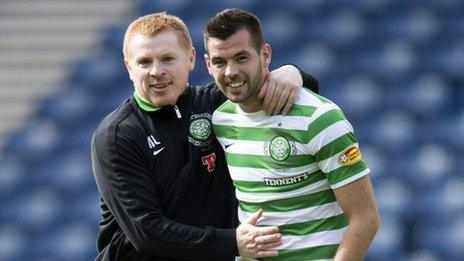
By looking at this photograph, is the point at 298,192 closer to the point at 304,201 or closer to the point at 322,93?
the point at 304,201

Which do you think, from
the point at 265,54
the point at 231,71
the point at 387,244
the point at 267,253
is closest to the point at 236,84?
the point at 231,71

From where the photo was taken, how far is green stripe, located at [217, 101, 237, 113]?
3.43m

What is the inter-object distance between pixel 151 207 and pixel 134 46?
18.8 inches

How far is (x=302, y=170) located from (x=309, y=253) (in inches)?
9.4

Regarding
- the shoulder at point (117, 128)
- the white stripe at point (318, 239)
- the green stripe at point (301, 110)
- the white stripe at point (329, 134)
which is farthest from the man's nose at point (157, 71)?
the white stripe at point (318, 239)

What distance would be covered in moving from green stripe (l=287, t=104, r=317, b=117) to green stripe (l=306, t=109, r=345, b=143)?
0.04m

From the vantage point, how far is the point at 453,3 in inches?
287

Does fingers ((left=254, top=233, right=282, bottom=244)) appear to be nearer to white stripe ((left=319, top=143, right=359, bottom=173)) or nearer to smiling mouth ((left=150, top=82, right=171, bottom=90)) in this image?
white stripe ((left=319, top=143, right=359, bottom=173))

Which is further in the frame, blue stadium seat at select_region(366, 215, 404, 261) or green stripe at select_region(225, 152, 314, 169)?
blue stadium seat at select_region(366, 215, 404, 261)

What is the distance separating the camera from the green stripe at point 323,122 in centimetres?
315

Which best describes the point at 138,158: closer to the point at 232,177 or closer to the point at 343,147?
the point at 232,177

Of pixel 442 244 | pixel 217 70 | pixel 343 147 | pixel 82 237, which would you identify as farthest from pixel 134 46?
pixel 82 237

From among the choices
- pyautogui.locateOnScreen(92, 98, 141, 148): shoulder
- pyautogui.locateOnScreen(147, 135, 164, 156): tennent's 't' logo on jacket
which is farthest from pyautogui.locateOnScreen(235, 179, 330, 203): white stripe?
pyautogui.locateOnScreen(92, 98, 141, 148): shoulder

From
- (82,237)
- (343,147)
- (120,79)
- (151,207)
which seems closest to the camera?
(343,147)
